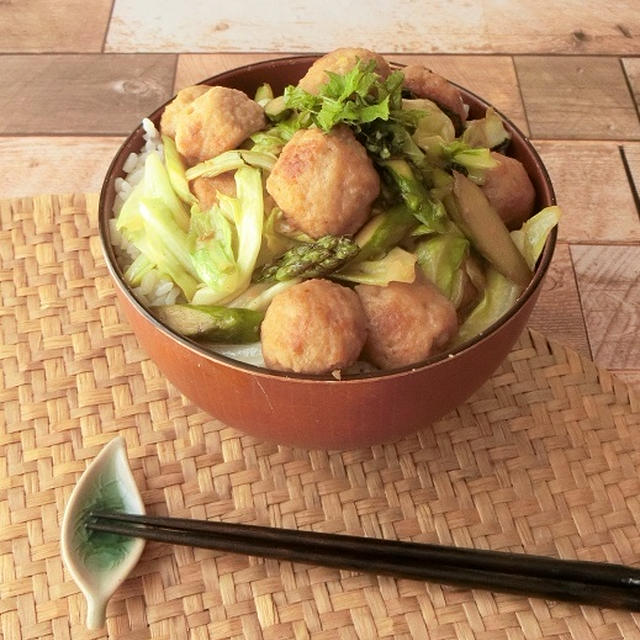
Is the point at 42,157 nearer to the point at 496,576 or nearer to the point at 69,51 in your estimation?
the point at 69,51

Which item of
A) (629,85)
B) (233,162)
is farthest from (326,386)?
(629,85)

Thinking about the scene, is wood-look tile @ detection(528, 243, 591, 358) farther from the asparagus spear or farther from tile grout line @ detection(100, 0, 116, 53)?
tile grout line @ detection(100, 0, 116, 53)

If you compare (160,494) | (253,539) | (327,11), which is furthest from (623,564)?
(327,11)

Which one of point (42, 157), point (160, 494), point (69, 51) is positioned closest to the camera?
point (160, 494)

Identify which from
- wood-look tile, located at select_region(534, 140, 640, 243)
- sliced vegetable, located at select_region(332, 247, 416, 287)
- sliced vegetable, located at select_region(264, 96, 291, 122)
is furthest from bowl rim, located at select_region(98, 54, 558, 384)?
wood-look tile, located at select_region(534, 140, 640, 243)

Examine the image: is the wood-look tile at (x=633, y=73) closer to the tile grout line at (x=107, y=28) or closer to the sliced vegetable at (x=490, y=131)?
the sliced vegetable at (x=490, y=131)

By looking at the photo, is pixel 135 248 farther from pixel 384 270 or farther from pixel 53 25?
pixel 53 25
